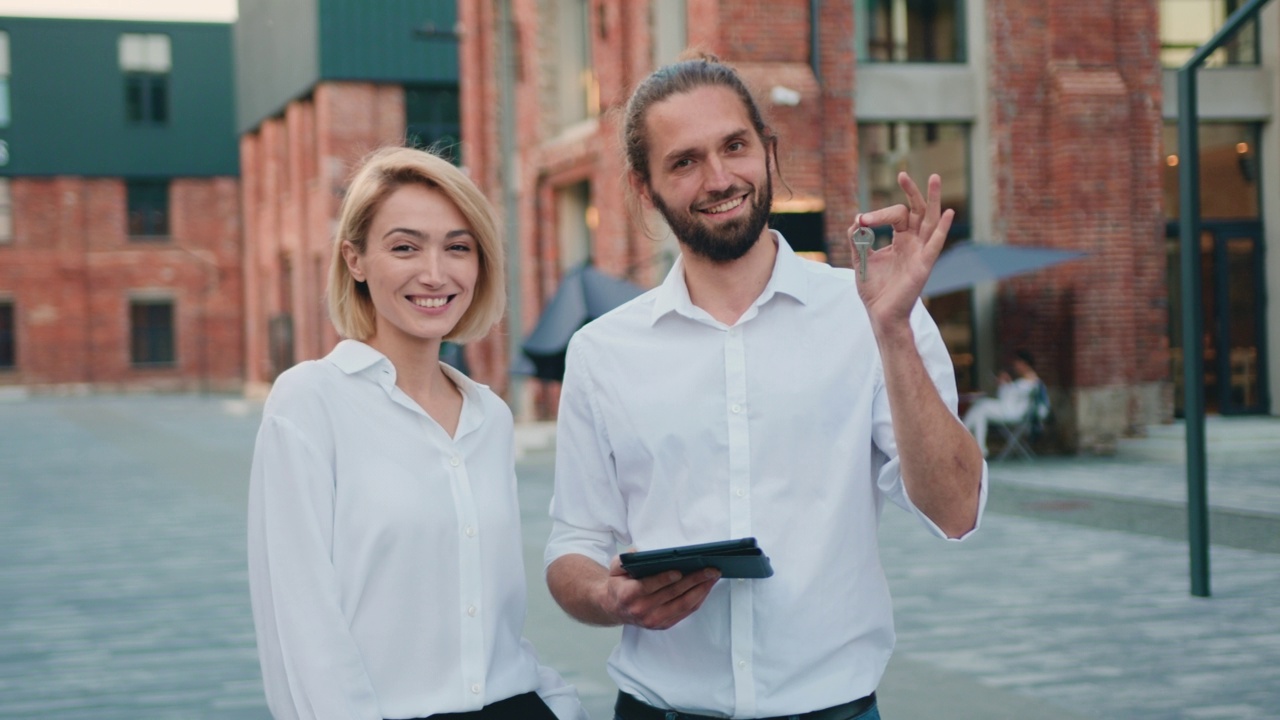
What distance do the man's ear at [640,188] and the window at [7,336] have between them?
164ft

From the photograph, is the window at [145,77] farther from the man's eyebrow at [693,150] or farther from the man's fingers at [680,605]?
the man's fingers at [680,605]

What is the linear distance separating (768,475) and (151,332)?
165 ft

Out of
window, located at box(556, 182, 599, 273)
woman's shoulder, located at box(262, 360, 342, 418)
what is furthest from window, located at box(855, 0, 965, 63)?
woman's shoulder, located at box(262, 360, 342, 418)

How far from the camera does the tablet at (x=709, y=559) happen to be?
7.16ft

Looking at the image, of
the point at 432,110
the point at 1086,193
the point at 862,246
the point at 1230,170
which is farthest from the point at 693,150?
the point at 432,110

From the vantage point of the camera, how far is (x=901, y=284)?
219cm

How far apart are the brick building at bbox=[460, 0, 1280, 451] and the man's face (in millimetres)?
14335

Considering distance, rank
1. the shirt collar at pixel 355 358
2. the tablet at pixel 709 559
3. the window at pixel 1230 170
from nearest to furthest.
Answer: the tablet at pixel 709 559
the shirt collar at pixel 355 358
the window at pixel 1230 170

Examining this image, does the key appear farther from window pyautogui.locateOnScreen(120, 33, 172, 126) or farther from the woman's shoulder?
window pyautogui.locateOnScreen(120, 33, 172, 126)

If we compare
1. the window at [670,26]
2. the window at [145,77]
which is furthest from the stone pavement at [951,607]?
the window at [145,77]

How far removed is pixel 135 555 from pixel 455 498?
905cm

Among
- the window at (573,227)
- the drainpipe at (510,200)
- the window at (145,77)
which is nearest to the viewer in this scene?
the drainpipe at (510,200)

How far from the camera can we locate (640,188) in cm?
263

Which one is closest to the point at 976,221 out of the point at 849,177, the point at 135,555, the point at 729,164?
the point at 849,177
